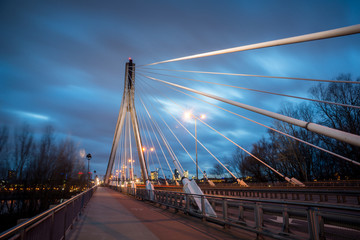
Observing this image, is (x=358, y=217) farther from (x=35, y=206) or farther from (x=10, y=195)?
(x=10, y=195)

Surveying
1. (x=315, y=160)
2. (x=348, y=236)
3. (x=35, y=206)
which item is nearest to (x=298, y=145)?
(x=315, y=160)

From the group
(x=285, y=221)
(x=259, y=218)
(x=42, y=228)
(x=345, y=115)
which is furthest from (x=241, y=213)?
(x=345, y=115)

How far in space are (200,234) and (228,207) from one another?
3.99 feet

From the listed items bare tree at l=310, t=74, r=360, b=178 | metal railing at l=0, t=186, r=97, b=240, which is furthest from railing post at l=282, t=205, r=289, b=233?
bare tree at l=310, t=74, r=360, b=178

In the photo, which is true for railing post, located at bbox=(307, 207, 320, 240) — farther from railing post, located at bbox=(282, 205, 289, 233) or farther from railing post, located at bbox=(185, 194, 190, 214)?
railing post, located at bbox=(185, 194, 190, 214)

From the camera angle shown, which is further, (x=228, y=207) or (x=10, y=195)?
(x=10, y=195)

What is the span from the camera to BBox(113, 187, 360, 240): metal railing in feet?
14.1

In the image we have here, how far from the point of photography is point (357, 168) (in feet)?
105

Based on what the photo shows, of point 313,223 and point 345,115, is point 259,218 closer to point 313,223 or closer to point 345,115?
point 313,223

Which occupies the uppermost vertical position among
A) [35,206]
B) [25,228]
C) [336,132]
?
[336,132]

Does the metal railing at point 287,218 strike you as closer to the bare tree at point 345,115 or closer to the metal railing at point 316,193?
the metal railing at point 316,193

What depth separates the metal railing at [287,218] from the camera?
4.29 m

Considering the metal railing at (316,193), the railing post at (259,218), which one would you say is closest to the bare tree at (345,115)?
the metal railing at (316,193)

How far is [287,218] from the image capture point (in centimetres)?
547
